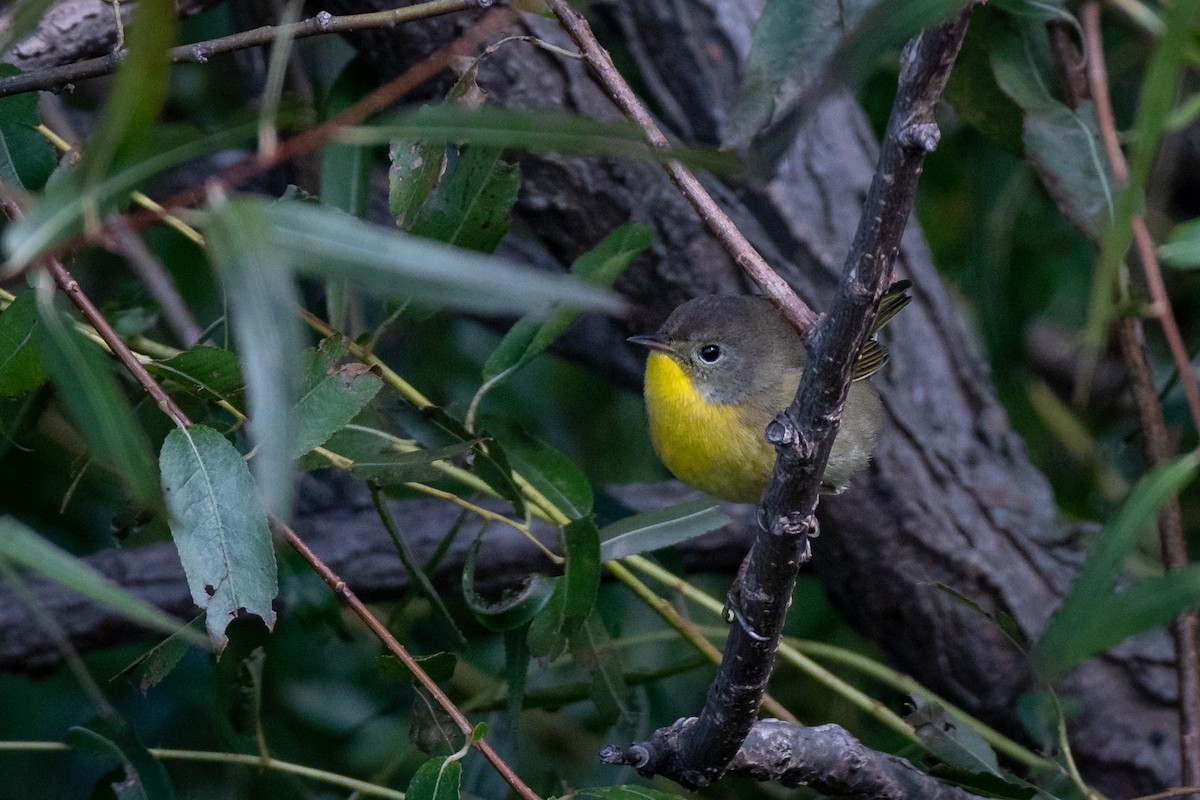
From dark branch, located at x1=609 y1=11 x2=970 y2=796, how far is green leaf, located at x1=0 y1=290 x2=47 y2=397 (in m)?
1.05

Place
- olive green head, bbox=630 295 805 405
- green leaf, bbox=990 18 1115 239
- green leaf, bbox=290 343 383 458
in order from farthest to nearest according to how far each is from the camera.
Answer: olive green head, bbox=630 295 805 405, green leaf, bbox=990 18 1115 239, green leaf, bbox=290 343 383 458

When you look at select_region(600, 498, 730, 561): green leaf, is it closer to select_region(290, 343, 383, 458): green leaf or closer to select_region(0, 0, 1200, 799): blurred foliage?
select_region(0, 0, 1200, 799): blurred foliage

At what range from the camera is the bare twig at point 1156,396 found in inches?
81.9

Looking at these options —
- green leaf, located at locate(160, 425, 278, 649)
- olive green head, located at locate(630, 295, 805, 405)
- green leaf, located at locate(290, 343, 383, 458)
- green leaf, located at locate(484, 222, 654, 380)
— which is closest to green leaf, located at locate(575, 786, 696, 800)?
green leaf, located at locate(160, 425, 278, 649)

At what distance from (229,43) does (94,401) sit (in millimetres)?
686

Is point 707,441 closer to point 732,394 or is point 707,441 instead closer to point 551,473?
point 732,394

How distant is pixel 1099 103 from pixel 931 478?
1069 millimetres

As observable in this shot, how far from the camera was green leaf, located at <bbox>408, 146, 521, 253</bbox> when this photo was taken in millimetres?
1949

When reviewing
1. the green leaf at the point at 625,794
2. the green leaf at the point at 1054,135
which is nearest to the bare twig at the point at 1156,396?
the green leaf at the point at 1054,135

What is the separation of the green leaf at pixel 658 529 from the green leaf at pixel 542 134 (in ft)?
3.39

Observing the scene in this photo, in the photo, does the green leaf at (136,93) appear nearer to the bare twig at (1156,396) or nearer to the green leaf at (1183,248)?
the green leaf at (1183,248)

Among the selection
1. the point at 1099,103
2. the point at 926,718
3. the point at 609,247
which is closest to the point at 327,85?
the point at 609,247

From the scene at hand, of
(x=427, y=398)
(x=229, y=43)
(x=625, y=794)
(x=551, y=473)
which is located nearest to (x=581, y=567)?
(x=551, y=473)

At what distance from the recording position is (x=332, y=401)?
66.4 inches
